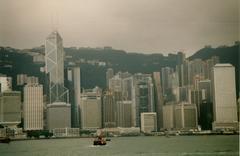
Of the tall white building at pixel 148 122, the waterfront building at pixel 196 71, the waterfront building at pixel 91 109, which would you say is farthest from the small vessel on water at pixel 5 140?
the waterfront building at pixel 196 71

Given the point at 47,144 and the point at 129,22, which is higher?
the point at 129,22

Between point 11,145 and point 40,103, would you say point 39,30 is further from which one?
point 11,145

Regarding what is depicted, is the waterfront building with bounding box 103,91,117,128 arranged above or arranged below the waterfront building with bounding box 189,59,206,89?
below

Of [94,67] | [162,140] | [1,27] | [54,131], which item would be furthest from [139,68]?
[1,27]

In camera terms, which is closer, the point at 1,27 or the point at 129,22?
the point at 1,27

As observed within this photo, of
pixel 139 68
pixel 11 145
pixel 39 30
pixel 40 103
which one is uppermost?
pixel 39 30

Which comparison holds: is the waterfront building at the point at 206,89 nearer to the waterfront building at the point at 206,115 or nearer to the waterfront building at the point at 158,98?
the waterfront building at the point at 206,115

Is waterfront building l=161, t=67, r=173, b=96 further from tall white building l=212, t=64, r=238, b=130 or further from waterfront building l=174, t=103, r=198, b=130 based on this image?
tall white building l=212, t=64, r=238, b=130

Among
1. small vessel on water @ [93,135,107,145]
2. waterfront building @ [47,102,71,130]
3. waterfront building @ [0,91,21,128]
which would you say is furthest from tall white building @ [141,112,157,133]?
waterfront building @ [0,91,21,128]
